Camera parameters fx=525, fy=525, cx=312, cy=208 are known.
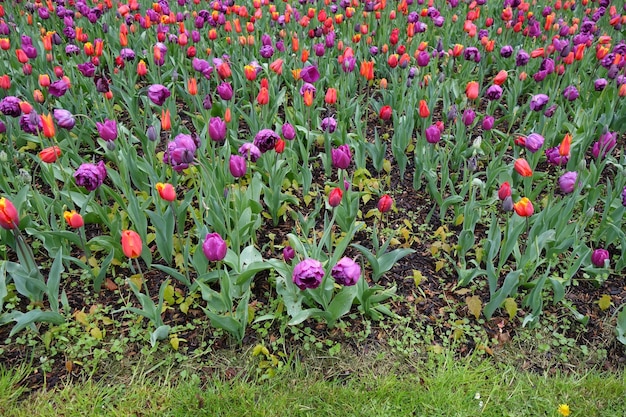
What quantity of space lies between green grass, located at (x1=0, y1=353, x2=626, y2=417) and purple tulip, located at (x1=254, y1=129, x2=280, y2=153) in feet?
3.49

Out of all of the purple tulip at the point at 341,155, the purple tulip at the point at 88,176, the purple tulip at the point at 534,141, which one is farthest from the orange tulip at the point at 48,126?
Answer: the purple tulip at the point at 534,141

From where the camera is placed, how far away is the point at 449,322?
2625mm

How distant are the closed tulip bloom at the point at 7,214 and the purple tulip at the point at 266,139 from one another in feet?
3.62

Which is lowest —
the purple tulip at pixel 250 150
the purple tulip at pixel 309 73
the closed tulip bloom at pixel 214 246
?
the closed tulip bloom at pixel 214 246

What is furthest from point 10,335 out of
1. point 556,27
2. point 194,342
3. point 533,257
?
point 556,27

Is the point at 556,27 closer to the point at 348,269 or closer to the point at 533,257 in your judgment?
the point at 533,257

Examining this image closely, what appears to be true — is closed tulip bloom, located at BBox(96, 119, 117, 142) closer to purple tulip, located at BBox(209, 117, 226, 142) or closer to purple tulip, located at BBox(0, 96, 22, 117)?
purple tulip, located at BBox(209, 117, 226, 142)

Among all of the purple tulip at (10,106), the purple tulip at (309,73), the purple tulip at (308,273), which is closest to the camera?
the purple tulip at (308,273)

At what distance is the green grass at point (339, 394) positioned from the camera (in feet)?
7.33

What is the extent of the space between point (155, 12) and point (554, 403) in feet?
14.2

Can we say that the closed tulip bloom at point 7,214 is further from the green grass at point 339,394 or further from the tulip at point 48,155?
the green grass at point 339,394

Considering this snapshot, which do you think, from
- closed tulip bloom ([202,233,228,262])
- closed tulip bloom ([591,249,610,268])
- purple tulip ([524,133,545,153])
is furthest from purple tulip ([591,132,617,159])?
closed tulip bloom ([202,233,228,262])

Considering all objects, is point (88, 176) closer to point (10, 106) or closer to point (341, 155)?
point (10, 106)

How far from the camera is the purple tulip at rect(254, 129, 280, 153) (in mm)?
2576
